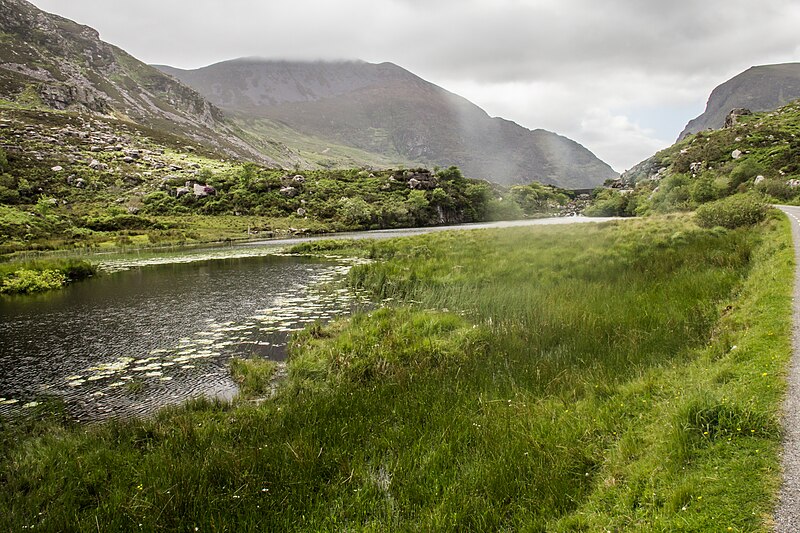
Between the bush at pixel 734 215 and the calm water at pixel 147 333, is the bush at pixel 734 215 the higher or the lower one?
the higher one

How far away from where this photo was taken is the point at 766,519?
3.73 m

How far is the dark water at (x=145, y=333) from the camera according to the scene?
1032 cm

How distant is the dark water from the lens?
33.9 ft

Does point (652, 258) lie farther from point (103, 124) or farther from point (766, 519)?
point (103, 124)

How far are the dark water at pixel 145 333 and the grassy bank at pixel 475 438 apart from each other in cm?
175

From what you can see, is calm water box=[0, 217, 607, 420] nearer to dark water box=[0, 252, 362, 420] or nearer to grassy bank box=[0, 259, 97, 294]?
dark water box=[0, 252, 362, 420]

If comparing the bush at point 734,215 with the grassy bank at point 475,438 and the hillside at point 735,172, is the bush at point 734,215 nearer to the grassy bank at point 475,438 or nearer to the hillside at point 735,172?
the grassy bank at point 475,438

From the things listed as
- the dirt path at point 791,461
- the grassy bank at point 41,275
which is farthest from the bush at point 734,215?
the grassy bank at point 41,275

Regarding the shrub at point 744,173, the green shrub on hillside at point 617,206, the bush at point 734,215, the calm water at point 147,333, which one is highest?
the shrub at point 744,173

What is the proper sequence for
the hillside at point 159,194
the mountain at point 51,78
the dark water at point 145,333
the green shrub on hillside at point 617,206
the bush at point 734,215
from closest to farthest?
1. the dark water at point 145,333
2. the bush at point 734,215
3. the hillside at point 159,194
4. the green shrub on hillside at point 617,206
5. the mountain at point 51,78

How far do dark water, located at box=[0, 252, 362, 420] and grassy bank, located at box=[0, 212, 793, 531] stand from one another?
175cm

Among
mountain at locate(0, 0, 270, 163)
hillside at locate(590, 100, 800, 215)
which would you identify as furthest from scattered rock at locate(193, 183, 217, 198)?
hillside at locate(590, 100, 800, 215)

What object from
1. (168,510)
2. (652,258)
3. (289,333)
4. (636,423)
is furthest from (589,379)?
(652,258)

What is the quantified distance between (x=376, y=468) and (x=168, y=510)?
2.85 m
